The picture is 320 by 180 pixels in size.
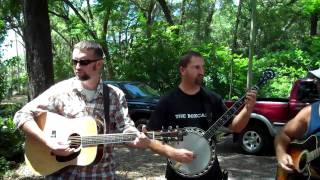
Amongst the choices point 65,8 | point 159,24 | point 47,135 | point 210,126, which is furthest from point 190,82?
point 65,8

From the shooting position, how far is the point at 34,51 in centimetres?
830

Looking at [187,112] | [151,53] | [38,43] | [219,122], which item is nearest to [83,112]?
[187,112]

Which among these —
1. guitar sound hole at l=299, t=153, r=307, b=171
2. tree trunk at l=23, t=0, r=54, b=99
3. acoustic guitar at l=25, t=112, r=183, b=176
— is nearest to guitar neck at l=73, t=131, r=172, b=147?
acoustic guitar at l=25, t=112, r=183, b=176

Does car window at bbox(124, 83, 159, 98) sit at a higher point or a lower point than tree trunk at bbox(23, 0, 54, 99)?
lower

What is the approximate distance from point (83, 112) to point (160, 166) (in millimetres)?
5878

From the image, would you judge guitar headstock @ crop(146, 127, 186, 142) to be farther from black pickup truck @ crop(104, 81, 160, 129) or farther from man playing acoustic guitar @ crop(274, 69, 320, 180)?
black pickup truck @ crop(104, 81, 160, 129)

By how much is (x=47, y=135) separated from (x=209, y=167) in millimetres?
1242

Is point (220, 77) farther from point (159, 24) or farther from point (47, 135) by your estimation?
point (47, 135)

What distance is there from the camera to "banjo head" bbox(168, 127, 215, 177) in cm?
368

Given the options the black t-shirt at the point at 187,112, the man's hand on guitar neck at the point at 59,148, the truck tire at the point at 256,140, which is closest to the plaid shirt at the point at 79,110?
the man's hand on guitar neck at the point at 59,148

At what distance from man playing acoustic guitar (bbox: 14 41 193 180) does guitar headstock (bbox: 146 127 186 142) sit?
4 cm

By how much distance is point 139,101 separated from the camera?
491 inches

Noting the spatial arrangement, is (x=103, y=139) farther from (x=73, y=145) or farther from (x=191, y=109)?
(x=191, y=109)

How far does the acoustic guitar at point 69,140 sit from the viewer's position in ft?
10.8
